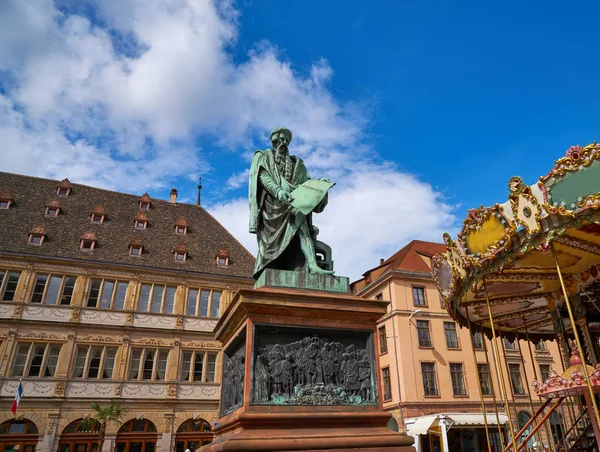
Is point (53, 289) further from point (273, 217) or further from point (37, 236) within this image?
point (273, 217)

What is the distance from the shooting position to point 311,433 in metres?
5.76

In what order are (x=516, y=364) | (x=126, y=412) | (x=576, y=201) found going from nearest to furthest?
(x=576, y=201)
(x=126, y=412)
(x=516, y=364)

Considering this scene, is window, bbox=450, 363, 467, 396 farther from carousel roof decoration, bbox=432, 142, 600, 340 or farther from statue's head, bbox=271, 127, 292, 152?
statue's head, bbox=271, 127, 292, 152

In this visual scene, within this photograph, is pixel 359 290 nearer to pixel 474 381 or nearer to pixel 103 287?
→ pixel 474 381

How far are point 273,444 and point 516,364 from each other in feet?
110

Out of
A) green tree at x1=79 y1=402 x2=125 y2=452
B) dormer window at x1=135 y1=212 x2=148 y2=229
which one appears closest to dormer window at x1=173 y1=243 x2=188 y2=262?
dormer window at x1=135 y1=212 x2=148 y2=229

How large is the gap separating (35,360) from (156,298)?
7.29 m

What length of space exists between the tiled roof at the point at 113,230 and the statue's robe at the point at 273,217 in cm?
2303

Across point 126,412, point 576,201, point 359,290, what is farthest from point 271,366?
point 359,290

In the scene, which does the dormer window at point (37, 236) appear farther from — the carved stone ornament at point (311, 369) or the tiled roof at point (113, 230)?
the carved stone ornament at point (311, 369)

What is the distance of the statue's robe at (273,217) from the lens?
7801 millimetres

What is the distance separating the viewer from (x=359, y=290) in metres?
37.6

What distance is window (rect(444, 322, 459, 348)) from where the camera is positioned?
104 feet

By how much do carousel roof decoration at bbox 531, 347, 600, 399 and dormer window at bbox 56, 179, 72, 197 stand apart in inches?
1321
